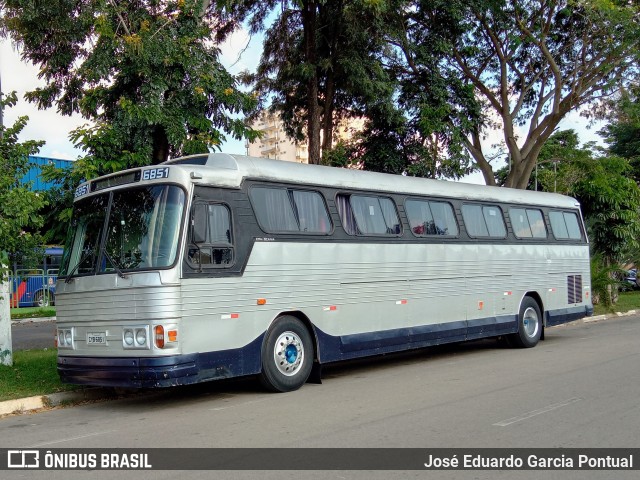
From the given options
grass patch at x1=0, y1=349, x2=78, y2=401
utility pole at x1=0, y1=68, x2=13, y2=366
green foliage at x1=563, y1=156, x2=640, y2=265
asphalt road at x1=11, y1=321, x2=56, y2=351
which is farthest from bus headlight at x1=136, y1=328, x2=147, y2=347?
green foliage at x1=563, y1=156, x2=640, y2=265

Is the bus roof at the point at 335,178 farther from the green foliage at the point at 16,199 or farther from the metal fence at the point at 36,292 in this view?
the metal fence at the point at 36,292

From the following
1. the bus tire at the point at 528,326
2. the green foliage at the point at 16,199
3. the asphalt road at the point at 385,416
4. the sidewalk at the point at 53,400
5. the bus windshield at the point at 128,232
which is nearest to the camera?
the asphalt road at the point at 385,416

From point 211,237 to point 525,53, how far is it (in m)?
19.0

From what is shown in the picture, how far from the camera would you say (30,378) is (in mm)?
10766

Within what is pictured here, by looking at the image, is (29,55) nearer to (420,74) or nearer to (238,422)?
(238,422)

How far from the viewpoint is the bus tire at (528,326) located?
49.4 feet

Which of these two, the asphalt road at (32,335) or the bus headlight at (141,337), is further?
the asphalt road at (32,335)

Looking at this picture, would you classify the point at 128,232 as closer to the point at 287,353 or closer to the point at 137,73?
the point at 287,353

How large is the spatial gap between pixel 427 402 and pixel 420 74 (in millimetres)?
15351

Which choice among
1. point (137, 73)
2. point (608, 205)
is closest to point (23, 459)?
point (137, 73)

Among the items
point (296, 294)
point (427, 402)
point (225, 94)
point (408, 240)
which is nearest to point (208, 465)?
point (427, 402)

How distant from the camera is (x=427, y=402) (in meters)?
8.88

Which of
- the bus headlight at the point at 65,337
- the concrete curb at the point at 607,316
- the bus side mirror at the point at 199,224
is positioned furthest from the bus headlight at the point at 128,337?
the concrete curb at the point at 607,316

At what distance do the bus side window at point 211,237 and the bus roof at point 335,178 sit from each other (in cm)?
42
